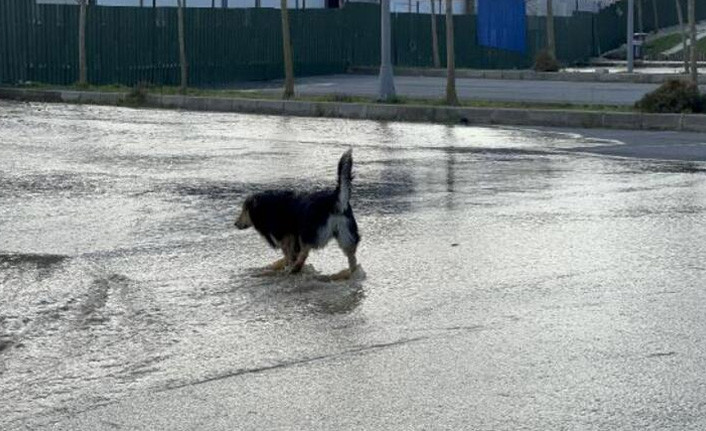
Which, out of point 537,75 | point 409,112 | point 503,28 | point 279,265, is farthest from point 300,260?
point 503,28

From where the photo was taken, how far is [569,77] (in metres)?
39.7

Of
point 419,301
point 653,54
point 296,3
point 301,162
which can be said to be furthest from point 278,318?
point 653,54

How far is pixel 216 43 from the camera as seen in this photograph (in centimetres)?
3769

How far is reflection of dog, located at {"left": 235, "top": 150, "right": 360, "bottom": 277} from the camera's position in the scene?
9.54 m

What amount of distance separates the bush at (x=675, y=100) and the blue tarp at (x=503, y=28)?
73.4 ft

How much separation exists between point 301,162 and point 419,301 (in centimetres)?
779

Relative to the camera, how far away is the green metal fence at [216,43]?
3312cm

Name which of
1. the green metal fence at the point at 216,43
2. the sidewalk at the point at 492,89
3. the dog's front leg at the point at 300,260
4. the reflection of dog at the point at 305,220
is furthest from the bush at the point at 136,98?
the dog's front leg at the point at 300,260

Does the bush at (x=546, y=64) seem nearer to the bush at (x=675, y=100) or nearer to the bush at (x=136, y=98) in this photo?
the bush at (x=136, y=98)

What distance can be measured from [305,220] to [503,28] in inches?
1504

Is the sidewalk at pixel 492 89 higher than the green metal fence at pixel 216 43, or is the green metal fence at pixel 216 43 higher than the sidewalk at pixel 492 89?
the green metal fence at pixel 216 43

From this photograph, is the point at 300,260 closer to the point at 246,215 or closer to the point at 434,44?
the point at 246,215

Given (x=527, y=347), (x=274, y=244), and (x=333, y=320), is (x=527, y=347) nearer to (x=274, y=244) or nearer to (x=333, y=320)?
(x=333, y=320)

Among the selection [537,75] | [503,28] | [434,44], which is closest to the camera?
[537,75]
